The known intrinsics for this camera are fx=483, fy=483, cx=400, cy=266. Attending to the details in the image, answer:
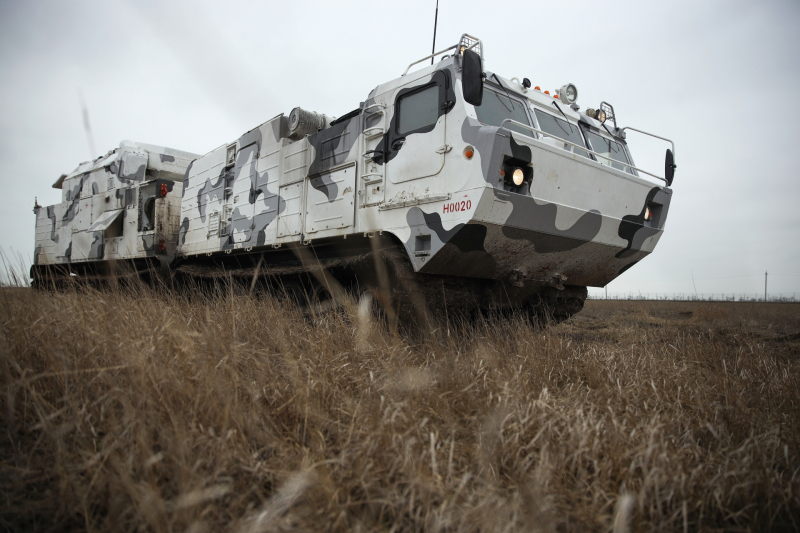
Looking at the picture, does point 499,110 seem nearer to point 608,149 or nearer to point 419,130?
point 419,130

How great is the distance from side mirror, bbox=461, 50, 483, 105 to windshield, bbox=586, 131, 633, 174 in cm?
259

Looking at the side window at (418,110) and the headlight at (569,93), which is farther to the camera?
the headlight at (569,93)

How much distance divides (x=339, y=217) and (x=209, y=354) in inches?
105

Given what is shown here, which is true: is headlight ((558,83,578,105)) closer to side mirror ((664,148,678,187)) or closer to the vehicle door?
side mirror ((664,148,678,187))

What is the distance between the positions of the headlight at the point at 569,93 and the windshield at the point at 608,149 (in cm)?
47

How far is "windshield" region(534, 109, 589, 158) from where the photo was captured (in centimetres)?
540

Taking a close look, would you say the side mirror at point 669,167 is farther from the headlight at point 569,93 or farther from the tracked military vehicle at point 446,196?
the headlight at point 569,93

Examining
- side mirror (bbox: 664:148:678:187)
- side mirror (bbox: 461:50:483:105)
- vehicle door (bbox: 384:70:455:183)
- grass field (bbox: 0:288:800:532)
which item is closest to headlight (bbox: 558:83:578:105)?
side mirror (bbox: 664:148:678:187)

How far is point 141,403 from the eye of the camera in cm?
222

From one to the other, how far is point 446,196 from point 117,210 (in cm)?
754

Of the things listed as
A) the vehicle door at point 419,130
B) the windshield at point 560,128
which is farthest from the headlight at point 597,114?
the vehicle door at point 419,130

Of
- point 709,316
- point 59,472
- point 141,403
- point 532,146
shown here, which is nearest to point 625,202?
point 532,146

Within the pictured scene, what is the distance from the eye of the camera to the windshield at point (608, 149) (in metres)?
5.96

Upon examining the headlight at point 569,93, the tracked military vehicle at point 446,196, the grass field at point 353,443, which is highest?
the headlight at point 569,93
